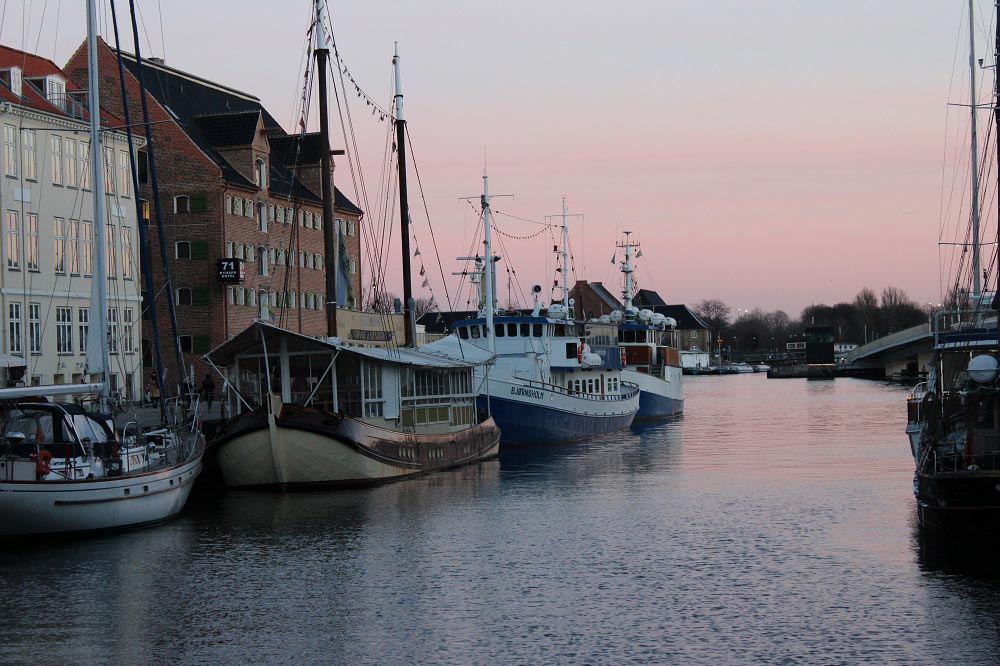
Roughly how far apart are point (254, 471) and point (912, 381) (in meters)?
134

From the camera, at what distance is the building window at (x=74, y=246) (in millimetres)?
59688

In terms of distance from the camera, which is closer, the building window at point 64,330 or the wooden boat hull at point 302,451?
the wooden boat hull at point 302,451

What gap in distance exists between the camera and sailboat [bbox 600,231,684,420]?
9150 cm

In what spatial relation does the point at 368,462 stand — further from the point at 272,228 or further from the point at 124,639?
the point at 272,228

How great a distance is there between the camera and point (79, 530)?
31.6 metres

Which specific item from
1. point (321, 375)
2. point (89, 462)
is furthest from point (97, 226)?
point (321, 375)

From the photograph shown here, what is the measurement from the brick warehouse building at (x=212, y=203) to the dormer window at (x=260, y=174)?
0.21 feet

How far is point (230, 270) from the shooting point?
80.4 metres

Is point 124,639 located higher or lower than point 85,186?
lower

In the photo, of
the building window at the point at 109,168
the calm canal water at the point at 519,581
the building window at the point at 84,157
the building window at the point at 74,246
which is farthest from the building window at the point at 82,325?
the calm canal water at the point at 519,581

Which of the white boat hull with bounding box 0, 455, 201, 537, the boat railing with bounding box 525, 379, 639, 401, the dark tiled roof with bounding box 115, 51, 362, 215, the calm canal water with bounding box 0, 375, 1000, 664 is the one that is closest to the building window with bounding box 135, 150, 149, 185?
the dark tiled roof with bounding box 115, 51, 362, 215

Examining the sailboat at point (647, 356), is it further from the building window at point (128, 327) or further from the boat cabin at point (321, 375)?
the boat cabin at point (321, 375)

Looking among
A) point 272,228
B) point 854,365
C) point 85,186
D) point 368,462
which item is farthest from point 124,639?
point 854,365

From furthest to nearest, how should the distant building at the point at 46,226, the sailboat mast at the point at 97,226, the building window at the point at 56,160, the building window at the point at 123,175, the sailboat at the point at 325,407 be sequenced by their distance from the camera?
the building window at the point at 123,175 → the building window at the point at 56,160 → the distant building at the point at 46,226 → the sailboat at the point at 325,407 → the sailboat mast at the point at 97,226
